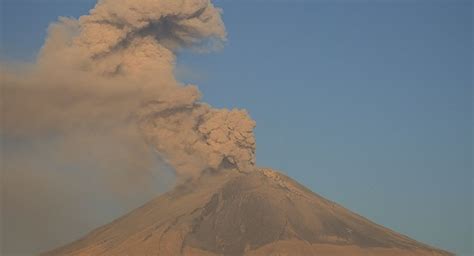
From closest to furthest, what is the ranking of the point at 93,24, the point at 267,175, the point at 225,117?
the point at 93,24, the point at 225,117, the point at 267,175

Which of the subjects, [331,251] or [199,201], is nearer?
[331,251]

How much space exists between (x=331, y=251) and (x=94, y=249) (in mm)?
36259

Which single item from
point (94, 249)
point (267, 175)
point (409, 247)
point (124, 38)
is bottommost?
point (94, 249)

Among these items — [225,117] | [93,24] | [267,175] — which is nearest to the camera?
[93,24]

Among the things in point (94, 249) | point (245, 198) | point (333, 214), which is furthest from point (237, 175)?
point (94, 249)

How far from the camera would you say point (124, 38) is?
437ft

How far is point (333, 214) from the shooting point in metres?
149

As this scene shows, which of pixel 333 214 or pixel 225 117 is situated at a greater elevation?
pixel 225 117

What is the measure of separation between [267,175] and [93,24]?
4087 cm

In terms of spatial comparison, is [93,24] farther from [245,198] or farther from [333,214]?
[333,214]

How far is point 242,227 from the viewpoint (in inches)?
5477

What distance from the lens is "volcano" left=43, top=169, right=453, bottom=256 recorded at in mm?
132500

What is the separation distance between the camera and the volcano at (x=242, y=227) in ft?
435

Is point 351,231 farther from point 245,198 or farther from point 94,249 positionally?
point 94,249
